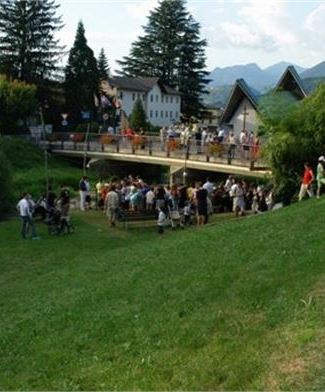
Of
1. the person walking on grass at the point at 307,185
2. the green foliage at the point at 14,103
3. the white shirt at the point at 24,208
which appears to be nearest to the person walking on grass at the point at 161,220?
the white shirt at the point at 24,208

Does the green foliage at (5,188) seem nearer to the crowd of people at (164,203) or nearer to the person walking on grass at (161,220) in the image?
the crowd of people at (164,203)

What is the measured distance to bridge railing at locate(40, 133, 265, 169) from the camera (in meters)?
38.4

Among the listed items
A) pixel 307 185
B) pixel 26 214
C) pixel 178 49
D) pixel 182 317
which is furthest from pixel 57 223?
pixel 178 49

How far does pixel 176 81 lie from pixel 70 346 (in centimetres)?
8554

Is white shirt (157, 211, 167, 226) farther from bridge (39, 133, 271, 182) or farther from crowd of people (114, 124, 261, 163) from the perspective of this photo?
crowd of people (114, 124, 261, 163)

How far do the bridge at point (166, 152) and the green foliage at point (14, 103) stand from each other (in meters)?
5.43

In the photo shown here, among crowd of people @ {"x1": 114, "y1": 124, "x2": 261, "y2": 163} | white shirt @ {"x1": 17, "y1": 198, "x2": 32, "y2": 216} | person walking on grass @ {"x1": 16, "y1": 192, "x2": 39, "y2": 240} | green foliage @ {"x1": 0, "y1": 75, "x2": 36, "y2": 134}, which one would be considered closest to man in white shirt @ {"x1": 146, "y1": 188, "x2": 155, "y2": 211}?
person walking on grass @ {"x1": 16, "y1": 192, "x2": 39, "y2": 240}

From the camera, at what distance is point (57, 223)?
83.4ft

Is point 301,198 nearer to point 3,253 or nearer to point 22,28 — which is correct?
point 3,253

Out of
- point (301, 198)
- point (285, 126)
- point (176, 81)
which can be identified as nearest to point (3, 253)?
point (301, 198)

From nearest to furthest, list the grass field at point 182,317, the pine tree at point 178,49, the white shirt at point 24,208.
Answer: the grass field at point 182,317 < the white shirt at point 24,208 < the pine tree at point 178,49

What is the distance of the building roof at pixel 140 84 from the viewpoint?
94.4 m

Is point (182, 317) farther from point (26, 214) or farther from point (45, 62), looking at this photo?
point (45, 62)

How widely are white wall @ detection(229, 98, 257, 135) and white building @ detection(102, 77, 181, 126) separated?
3591 cm
